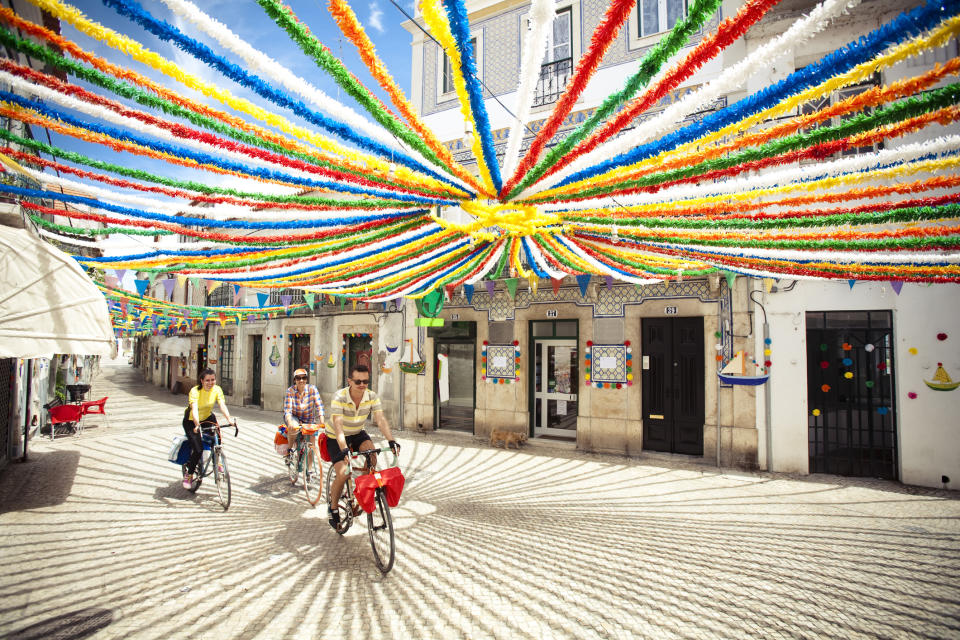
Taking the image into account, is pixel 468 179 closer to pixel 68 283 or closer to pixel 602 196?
pixel 602 196

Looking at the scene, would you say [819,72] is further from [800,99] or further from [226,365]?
[226,365]

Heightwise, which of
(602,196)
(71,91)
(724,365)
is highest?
(71,91)

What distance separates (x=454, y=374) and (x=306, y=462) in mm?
6114

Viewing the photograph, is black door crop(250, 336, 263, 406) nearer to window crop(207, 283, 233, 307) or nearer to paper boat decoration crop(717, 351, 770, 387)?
window crop(207, 283, 233, 307)

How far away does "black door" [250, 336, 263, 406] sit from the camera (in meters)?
14.8

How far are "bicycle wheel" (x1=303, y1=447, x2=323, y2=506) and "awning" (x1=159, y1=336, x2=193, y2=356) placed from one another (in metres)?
15.5

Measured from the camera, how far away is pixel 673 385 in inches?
310

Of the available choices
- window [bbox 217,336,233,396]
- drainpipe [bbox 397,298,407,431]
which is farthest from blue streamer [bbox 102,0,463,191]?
window [bbox 217,336,233,396]

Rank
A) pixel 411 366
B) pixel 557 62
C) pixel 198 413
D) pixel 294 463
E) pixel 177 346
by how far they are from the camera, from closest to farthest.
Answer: pixel 198 413, pixel 294 463, pixel 557 62, pixel 411 366, pixel 177 346

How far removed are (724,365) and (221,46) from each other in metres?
7.65

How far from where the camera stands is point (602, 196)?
10.4 feet

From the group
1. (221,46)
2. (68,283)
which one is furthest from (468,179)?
(68,283)

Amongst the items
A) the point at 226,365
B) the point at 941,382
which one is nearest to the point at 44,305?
the point at 941,382

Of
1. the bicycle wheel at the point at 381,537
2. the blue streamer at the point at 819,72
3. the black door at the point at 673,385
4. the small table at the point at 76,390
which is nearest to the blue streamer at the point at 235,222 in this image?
the blue streamer at the point at 819,72
